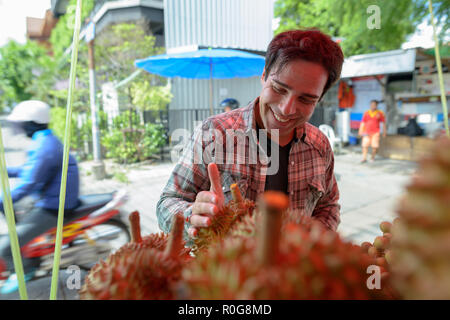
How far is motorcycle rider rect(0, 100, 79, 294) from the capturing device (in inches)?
96.3

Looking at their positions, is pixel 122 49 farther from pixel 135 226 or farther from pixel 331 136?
pixel 135 226

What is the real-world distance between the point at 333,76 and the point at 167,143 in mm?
5353

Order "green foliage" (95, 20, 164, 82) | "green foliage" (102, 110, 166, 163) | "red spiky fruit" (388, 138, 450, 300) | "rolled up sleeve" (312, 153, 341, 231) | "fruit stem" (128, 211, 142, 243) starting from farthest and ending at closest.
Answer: "green foliage" (95, 20, 164, 82), "green foliage" (102, 110, 166, 163), "rolled up sleeve" (312, 153, 341, 231), "fruit stem" (128, 211, 142, 243), "red spiky fruit" (388, 138, 450, 300)

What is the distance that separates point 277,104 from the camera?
3.99 feet

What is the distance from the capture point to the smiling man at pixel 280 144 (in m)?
1.15

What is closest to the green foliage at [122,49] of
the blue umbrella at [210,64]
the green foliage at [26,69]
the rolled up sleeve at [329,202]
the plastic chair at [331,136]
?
the green foliage at [26,69]

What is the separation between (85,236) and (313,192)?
2.15 m

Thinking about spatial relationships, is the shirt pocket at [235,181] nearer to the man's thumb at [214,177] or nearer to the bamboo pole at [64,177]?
the man's thumb at [214,177]

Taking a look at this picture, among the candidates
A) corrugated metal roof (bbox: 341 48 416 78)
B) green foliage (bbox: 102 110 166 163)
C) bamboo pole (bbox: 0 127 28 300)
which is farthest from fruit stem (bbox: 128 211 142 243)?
corrugated metal roof (bbox: 341 48 416 78)

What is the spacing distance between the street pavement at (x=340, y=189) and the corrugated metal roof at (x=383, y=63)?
2.13 meters

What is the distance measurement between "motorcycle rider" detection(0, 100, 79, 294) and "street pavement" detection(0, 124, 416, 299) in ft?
0.75

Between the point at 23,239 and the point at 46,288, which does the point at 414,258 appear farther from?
the point at 46,288

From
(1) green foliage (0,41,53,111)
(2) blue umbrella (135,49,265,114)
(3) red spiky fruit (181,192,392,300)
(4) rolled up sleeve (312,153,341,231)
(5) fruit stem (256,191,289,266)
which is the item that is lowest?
(4) rolled up sleeve (312,153,341,231)

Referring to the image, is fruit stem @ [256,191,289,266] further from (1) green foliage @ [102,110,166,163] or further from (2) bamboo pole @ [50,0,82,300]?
(1) green foliage @ [102,110,166,163]
